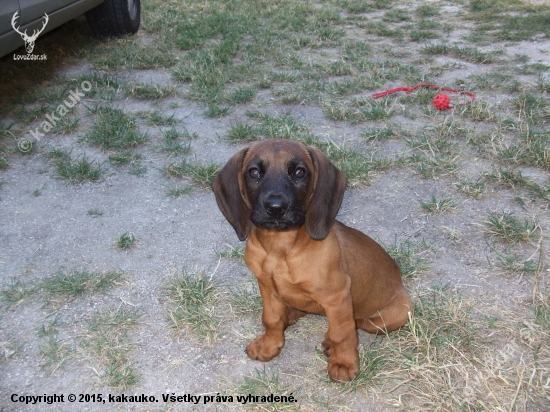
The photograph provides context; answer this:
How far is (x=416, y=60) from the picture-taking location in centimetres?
661

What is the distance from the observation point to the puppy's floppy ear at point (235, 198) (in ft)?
8.46

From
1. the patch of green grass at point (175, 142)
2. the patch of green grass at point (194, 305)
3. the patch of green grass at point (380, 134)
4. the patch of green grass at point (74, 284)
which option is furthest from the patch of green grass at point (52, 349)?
the patch of green grass at point (380, 134)

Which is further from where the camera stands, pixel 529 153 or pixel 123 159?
pixel 123 159

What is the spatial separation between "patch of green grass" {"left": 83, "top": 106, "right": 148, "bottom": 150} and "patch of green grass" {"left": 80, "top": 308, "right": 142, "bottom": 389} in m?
2.11

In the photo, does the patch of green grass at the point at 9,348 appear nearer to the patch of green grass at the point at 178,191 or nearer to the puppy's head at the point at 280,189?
the puppy's head at the point at 280,189

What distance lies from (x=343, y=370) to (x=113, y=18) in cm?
595

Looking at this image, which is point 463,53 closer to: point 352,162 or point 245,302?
point 352,162

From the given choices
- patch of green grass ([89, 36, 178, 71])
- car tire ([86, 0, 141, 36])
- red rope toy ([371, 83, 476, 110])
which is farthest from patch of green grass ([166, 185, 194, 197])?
car tire ([86, 0, 141, 36])

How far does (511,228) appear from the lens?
3600 millimetres

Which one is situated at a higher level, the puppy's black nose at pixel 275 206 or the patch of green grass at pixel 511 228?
the puppy's black nose at pixel 275 206

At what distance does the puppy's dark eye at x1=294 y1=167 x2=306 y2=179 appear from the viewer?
2.47 m

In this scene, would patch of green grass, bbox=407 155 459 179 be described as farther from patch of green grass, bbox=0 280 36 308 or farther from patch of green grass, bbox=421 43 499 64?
patch of green grass, bbox=0 280 36 308

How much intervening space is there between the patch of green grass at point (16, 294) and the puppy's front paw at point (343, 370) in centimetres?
178

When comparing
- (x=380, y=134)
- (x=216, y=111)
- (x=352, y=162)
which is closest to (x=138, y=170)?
(x=216, y=111)
